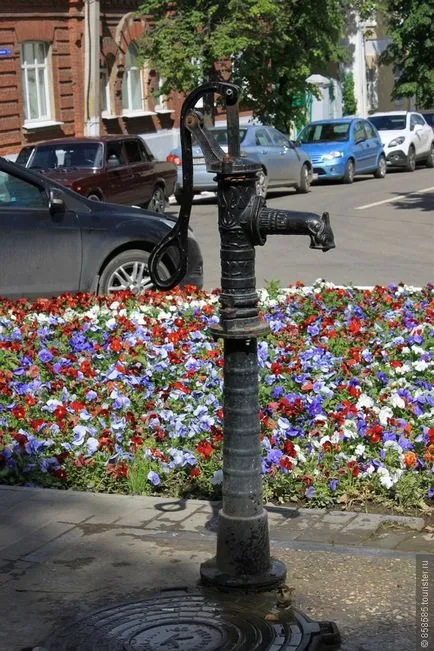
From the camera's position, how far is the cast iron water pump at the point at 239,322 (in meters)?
4.69

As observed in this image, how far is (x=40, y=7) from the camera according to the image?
32.7 m

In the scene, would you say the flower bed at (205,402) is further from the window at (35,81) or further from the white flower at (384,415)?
the window at (35,81)

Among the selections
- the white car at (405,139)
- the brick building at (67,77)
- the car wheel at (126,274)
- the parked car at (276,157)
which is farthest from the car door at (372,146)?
the car wheel at (126,274)

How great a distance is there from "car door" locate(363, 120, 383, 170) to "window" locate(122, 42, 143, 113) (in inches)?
294

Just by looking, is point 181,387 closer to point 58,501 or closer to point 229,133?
point 58,501

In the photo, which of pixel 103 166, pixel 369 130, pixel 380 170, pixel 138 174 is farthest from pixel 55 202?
pixel 380 170

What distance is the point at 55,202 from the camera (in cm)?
1120

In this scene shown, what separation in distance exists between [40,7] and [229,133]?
29335mm

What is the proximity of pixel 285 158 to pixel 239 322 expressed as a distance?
80.0 feet

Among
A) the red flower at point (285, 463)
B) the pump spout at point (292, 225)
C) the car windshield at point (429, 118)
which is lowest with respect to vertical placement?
the red flower at point (285, 463)

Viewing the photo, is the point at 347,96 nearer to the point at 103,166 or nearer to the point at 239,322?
the point at 103,166

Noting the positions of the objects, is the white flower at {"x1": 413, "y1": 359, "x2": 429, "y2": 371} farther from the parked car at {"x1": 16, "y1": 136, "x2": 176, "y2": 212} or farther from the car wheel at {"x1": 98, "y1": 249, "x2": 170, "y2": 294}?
the parked car at {"x1": 16, "y1": 136, "x2": 176, "y2": 212}

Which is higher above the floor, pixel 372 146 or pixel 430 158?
pixel 372 146

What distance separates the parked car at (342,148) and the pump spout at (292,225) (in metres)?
27.4
